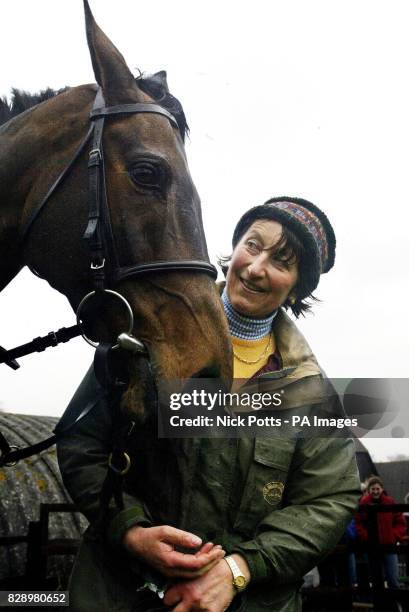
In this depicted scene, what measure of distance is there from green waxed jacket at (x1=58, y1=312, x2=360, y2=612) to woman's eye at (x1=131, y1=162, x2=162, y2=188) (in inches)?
29.6

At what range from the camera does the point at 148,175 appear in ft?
7.15

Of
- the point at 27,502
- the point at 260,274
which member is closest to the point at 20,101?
the point at 260,274

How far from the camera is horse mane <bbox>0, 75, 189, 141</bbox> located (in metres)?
2.52

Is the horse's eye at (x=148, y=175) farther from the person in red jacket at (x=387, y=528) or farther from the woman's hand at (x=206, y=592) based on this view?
the person in red jacket at (x=387, y=528)

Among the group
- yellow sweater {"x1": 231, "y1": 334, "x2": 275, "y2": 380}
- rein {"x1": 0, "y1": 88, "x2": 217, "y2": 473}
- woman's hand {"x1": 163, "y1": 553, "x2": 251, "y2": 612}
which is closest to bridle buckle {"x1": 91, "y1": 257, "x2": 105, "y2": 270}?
rein {"x1": 0, "y1": 88, "x2": 217, "y2": 473}

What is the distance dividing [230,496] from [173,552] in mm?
332

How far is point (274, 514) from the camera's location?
6.70ft

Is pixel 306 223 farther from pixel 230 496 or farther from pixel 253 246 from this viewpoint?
pixel 230 496

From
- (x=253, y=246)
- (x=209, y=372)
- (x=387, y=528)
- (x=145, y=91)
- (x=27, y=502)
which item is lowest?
(x=387, y=528)

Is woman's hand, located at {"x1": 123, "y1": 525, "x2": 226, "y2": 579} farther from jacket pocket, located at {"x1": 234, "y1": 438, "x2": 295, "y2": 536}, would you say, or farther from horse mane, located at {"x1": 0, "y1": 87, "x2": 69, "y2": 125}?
horse mane, located at {"x1": 0, "y1": 87, "x2": 69, "y2": 125}

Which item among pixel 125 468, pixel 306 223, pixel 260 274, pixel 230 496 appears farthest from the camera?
pixel 306 223

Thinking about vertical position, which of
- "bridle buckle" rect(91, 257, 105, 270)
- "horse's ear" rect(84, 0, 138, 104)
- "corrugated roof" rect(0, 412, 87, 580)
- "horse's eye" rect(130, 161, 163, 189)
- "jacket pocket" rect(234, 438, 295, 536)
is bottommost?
"corrugated roof" rect(0, 412, 87, 580)

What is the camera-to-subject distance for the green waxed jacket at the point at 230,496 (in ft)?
6.42

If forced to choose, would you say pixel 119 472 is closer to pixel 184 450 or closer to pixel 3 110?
pixel 184 450
